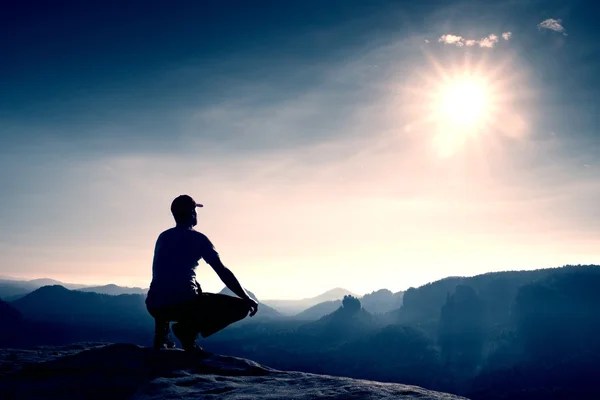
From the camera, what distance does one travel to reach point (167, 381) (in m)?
5.39

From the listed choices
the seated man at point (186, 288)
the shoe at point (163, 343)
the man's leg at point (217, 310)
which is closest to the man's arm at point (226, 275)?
the seated man at point (186, 288)

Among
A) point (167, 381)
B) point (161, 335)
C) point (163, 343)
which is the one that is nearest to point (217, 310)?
point (161, 335)

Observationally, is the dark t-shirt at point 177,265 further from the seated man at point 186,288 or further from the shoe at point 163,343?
the shoe at point 163,343

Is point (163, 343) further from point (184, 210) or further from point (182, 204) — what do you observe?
point (182, 204)

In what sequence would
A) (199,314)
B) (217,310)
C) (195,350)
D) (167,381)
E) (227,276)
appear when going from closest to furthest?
(167,381) → (227,276) → (199,314) → (217,310) → (195,350)

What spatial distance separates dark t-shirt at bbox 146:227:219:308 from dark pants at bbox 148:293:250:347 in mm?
189

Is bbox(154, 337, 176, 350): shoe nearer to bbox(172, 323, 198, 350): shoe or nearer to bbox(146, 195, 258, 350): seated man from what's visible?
bbox(146, 195, 258, 350): seated man

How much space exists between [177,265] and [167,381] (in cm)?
195

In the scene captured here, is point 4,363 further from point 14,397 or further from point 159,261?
point 159,261

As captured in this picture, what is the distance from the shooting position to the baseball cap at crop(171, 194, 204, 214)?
7.22 metres

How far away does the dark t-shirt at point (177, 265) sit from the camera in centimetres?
653

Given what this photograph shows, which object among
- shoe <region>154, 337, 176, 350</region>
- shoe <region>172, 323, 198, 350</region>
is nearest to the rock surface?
shoe <region>172, 323, 198, 350</region>

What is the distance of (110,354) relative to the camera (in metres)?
6.63

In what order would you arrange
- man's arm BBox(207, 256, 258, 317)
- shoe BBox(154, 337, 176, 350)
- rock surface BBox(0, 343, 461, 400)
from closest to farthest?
rock surface BBox(0, 343, 461, 400), man's arm BBox(207, 256, 258, 317), shoe BBox(154, 337, 176, 350)
